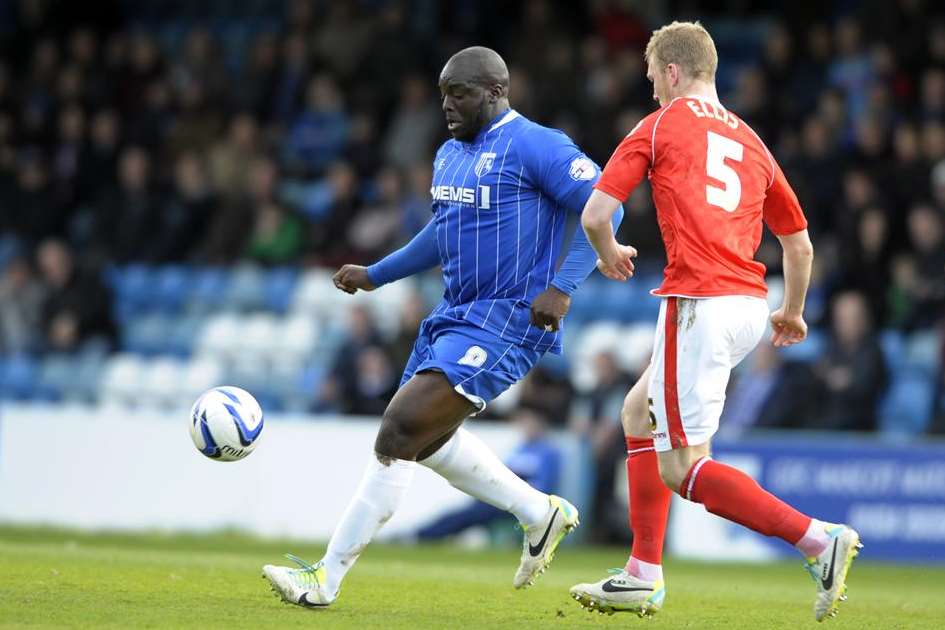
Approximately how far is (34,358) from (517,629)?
12.4m

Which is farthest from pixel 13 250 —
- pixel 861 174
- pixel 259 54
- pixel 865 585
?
pixel 865 585

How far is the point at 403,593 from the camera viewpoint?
788 cm

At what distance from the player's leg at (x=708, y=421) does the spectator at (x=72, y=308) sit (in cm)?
1193

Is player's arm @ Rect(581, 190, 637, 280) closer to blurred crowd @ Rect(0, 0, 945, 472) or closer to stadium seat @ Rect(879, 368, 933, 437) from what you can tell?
blurred crowd @ Rect(0, 0, 945, 472)

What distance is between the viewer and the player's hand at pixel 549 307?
22.3 ft

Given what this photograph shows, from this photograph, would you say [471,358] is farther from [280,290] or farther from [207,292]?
[207,292]

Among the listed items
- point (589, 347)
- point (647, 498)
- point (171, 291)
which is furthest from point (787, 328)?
point (171, 291)

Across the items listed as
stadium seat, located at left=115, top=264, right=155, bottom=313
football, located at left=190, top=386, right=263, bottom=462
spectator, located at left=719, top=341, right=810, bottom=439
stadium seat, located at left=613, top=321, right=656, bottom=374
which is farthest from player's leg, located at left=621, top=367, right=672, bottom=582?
stadium seat, located at left=115, top=264, right=155, bottom=313

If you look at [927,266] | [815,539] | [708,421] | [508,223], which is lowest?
[815,539]

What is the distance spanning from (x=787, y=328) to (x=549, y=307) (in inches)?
40.9

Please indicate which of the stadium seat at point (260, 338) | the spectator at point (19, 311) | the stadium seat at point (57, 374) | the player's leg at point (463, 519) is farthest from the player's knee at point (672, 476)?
the spectator at point (19, 311)

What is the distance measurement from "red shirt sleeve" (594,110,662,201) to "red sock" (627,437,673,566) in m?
1.17

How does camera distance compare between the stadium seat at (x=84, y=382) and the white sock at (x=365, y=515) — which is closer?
the white sock at (x=365, y=515)

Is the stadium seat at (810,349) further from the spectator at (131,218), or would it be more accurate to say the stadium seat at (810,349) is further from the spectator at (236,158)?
the spectator at (131,218)
